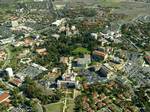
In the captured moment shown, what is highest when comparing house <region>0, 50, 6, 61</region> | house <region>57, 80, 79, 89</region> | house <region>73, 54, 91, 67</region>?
house <region>0, 50, 6, 61</region>

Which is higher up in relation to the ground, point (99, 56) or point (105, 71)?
point (99, 56)

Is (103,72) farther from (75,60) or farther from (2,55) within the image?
(2,55)

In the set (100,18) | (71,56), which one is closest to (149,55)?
(71,56)

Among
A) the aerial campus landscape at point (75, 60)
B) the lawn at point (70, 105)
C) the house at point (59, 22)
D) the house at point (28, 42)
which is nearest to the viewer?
the lawn at point (70, 105)

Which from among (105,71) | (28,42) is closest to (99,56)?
(105,71)

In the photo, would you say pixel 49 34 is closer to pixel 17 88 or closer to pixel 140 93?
pixel 17 88

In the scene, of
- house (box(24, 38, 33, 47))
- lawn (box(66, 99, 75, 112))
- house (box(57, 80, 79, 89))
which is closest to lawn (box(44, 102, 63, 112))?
lawn (box(66, 99, 75, 112))

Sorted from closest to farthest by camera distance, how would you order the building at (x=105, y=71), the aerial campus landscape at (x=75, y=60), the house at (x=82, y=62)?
the aerial campus landscape at (x=75, y=60) → the building at (x=105, y=71) → the house at (x=82, y=62)

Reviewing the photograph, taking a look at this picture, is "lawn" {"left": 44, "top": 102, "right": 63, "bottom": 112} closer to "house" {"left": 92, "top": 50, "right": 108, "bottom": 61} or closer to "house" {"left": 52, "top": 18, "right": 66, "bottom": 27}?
"house" {"left": 92, "top": 50, "right": 108, "bottom": 61}

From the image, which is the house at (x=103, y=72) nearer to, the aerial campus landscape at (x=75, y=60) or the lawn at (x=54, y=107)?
the aerial campus landscape at (x=75, y=60)

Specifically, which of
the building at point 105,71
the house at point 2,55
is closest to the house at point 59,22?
the house at point 2,55
